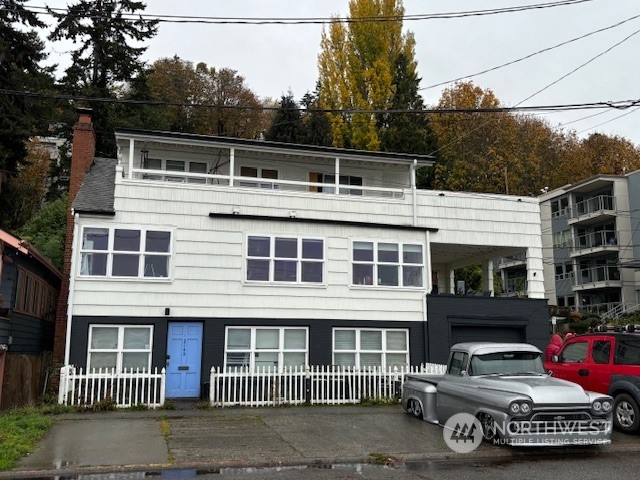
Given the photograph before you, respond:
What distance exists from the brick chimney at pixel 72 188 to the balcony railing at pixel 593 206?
123 feet

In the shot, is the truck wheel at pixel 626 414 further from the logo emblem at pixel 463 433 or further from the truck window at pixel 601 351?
the logo emblem at pixel 463 433

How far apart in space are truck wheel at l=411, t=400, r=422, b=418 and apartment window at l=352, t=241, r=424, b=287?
5732mm

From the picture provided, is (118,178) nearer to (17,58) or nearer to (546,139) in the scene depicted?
(17,58)

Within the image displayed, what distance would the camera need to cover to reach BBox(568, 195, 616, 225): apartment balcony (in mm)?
43969

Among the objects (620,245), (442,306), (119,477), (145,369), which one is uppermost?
(620,245)

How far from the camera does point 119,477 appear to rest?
8.03 metres

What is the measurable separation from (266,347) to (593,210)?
36.6 m

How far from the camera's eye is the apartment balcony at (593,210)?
44.0m

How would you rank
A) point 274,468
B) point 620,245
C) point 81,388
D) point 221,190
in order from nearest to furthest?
1. point 274,468
2. point 81,388
3. point 221,190
4. point 620,245

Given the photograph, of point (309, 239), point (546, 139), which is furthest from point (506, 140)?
point (309, 239)

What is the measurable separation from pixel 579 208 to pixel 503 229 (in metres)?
30.6

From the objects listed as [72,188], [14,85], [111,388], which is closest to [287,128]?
[14,85]

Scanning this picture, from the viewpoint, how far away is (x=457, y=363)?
1151cm

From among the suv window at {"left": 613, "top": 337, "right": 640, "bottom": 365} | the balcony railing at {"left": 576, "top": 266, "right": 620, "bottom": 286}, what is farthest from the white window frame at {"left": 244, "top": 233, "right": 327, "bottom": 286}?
the balcony railing at {"left": 576, "top": 266, "right": 620, "bottom": 286}
